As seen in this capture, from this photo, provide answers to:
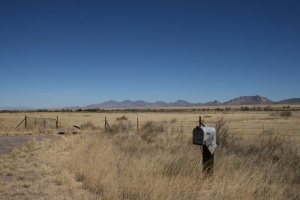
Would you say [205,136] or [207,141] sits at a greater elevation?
[205,136]

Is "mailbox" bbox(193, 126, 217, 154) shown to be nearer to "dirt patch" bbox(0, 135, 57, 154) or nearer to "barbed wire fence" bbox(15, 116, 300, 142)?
"barbed wire fence" bbox(15, 116, 300, 142)

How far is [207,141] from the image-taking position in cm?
688

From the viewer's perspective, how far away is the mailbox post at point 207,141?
684 cm

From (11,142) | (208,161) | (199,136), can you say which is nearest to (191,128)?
(11,142)

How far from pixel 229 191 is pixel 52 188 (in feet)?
13.0

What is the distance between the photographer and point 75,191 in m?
7.05

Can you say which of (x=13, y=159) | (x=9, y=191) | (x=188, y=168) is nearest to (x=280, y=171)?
(x=188, y=168)

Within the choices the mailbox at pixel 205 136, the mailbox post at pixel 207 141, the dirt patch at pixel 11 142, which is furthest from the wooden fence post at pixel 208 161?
the dirt patch at pixel 11 142

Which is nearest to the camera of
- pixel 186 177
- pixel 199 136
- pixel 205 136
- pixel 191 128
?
pixel 205 136

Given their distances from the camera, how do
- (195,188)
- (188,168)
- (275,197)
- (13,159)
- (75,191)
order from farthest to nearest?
(13,159)
(188,168)
(75,191)
(195,188)
(275,197)

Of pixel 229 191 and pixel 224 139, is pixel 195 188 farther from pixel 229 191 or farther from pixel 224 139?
pixel 224 139

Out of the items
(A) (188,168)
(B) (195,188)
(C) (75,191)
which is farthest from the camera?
(A) (188,168)

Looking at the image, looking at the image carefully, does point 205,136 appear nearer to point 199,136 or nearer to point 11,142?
point 199,136

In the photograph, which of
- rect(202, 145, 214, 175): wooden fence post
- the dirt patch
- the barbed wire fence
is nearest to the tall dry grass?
rect(202, 145, 214, 175): wooden fence post
